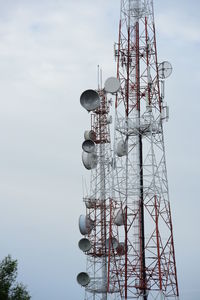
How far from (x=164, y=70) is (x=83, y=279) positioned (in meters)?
17.5

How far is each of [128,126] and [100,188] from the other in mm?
8881

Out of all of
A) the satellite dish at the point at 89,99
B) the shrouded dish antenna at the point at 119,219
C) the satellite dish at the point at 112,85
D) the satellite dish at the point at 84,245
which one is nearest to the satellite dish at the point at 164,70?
the satellite dish at the point at 112,85

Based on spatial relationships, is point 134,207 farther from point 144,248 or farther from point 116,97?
point 116,97

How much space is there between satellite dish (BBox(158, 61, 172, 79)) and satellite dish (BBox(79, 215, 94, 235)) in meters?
13.3

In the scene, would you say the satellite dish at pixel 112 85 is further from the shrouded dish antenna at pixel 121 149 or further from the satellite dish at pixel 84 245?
the satellite dish at pixel 84 245

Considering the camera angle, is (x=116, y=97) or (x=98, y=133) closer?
(x=116, y=97)

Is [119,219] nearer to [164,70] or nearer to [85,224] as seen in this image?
[85,224]

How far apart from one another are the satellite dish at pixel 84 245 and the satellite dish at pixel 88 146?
23.6 ft

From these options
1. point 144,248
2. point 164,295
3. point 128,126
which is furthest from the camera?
point 128,126

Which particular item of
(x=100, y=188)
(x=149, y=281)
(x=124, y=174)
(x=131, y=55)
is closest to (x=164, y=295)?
(x=149, y=281)

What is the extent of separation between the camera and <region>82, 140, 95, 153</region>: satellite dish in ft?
117

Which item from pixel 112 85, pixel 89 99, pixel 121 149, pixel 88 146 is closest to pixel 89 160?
pixel 88 146

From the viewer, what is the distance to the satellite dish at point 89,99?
109 ft

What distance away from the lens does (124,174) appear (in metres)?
29.7
